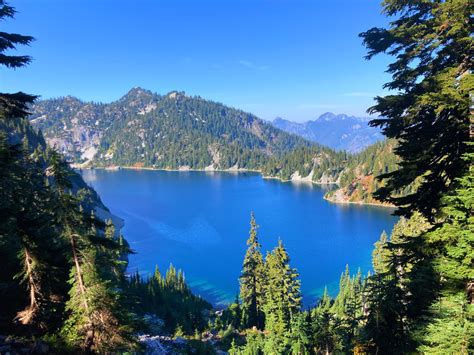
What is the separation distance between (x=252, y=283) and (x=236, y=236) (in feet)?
237

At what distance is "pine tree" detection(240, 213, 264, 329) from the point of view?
54.5 m

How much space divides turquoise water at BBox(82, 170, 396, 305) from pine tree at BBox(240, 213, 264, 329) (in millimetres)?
23261

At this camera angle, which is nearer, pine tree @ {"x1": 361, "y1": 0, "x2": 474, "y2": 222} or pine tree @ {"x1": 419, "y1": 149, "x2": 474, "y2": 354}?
pine tree @ {"x1": 419, "y1": 149, "x2": 474, "y2": 354}

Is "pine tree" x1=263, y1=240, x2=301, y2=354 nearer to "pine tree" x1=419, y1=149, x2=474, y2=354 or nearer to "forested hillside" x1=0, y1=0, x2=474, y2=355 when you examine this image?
"forested hillside" x1=0, y1=0, x2=474, y2=355

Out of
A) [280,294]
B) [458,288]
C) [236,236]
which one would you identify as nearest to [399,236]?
[458,288]

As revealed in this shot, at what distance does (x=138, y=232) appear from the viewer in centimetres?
13862

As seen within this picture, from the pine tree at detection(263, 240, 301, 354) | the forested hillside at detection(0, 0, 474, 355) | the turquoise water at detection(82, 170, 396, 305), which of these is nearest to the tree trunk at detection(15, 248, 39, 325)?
the forested hillside at detection(0, 0, 474, 355)

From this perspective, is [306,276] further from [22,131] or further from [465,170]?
[22,131]

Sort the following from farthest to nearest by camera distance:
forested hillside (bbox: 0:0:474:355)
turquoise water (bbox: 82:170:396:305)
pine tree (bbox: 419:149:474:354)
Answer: turquoise water (bbox: 82:170:396:305)
forested hillside (bbox: 0:0:474:355)
pine tree (bbox: 419:149:474:354)

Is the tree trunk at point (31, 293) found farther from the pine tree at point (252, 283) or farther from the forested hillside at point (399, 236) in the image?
the pine tree at point (252, 283)

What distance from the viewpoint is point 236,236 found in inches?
5025

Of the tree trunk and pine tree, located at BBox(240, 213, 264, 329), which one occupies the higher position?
the tree trunk

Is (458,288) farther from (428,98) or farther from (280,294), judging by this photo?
(280,294)

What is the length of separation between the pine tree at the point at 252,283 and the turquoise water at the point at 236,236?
23261 mm
